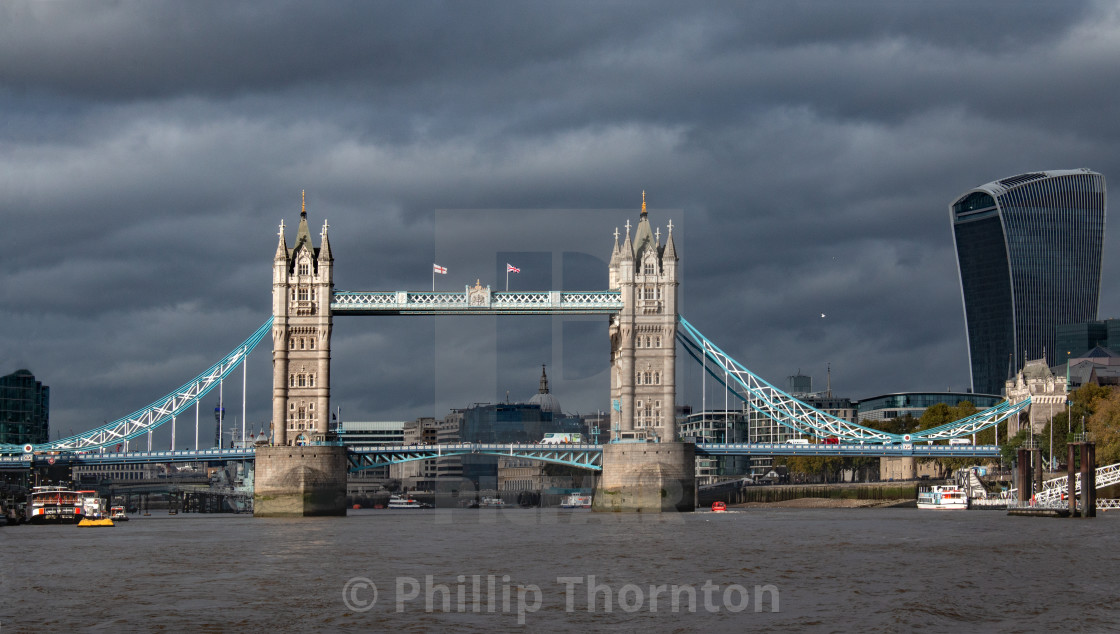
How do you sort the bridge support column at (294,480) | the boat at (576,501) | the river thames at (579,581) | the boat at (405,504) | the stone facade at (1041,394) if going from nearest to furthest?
the river thames at (579,581) → the bridge support column at (294,480) → the stone facade at (1041,394) → the boat at (576,501) → the boat at (405,504)

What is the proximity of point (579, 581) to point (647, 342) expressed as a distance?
6536cm

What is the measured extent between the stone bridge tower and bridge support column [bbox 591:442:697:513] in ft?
72.9

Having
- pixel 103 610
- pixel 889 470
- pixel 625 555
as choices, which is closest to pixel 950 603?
pixel 625 555

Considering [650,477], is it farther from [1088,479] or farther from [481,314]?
[1088,479]

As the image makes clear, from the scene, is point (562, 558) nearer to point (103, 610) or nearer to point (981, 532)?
point (103, 610)

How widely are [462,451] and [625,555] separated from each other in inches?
2081

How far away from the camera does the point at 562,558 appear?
56.6 metres

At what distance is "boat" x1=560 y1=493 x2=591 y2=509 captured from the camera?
553ft

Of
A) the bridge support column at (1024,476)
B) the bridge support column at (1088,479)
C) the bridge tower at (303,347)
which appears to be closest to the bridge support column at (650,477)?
the bridge tower at (303,347)

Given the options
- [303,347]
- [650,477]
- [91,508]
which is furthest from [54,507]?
[650,477]

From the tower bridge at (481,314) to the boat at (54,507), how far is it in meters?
13.0

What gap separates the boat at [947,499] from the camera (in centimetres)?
11188

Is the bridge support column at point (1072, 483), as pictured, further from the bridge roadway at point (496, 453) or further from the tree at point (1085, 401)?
the tree at point (1085, 401)

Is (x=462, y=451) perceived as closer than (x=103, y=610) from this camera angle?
No
